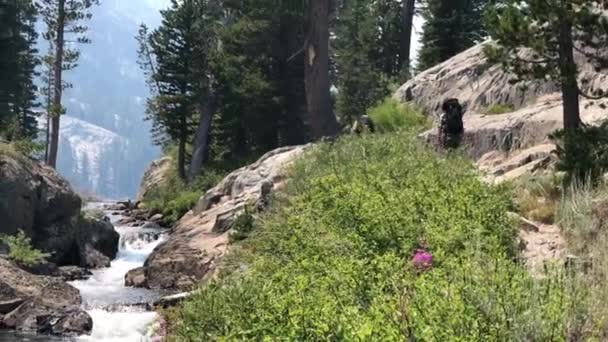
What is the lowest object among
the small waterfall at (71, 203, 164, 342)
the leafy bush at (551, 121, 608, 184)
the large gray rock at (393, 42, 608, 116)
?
the small waterfall at (71, 203, 164, 342)

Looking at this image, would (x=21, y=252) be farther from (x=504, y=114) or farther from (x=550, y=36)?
(x=550, y=36)

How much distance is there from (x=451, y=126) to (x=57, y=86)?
25024 millimetres

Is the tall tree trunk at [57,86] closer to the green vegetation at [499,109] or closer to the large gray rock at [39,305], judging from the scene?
the large gray rock at [39,305]

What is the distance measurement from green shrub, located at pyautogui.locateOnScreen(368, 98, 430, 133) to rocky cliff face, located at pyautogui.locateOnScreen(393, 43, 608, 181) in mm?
347

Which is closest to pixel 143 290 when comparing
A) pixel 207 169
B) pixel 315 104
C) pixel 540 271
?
pixel 315 104

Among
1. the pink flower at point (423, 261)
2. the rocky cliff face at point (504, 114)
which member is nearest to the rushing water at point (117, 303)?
the pink flower at point (423, 261)

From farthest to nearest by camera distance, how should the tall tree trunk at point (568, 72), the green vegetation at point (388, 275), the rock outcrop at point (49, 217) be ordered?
the rock outcrop at point (49, 217) < the tall tree trunk at point (568, 72) < the green vegetation at point (388, 275)

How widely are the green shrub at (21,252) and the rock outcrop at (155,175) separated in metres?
21.0

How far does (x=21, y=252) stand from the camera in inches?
615

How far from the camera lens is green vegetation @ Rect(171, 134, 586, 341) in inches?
154

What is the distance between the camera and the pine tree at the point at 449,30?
27.9 metres

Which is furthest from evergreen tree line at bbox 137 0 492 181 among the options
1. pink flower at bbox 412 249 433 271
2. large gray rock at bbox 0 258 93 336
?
pink flower at bbox 412 249 433 271

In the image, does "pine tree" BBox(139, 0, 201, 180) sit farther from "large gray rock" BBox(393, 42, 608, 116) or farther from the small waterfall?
"large gray rock" BBox(393, 42, 608, 116)

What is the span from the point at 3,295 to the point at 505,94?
35.1ft
